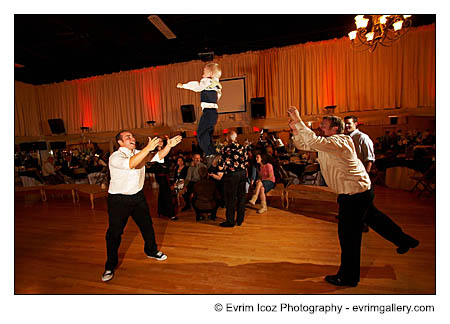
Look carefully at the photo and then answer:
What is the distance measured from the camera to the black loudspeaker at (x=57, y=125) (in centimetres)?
1072

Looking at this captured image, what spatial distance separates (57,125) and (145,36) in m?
6.80

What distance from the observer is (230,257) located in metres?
2.95

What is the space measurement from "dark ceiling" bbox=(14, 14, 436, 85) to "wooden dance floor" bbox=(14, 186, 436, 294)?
512cm

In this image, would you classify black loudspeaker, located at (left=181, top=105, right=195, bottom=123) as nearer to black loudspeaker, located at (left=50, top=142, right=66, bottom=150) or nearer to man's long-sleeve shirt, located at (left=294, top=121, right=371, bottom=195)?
black loudspeaker, located at (left=50, top=142, right=66, bottom=150)

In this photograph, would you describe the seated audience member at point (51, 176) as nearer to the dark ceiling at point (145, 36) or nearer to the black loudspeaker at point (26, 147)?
the black loudspeaker at point (26, 147)

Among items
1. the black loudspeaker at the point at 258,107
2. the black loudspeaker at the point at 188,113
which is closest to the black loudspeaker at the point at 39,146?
the black loudspeaker at the point at 188,113

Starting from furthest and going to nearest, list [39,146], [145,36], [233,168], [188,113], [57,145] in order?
[57,145] → [39,146] → [188,113] → [145,36] → [233,168]

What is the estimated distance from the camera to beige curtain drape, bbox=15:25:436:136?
7276 mm

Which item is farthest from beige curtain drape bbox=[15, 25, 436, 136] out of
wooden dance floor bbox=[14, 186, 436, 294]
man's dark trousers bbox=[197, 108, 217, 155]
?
man's dark trousers bbox=[197, 108, 217, 155]

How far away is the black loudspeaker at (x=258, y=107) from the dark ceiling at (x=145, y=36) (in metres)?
1.94

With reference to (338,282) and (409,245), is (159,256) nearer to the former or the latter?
(338,282)

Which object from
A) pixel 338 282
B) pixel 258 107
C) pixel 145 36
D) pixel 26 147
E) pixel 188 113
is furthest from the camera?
pixel 26 147

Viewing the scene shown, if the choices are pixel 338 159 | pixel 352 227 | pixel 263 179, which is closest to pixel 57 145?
pixel 263 179

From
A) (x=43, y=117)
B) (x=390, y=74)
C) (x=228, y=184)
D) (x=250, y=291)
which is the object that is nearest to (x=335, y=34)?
(x=390, y=74)
